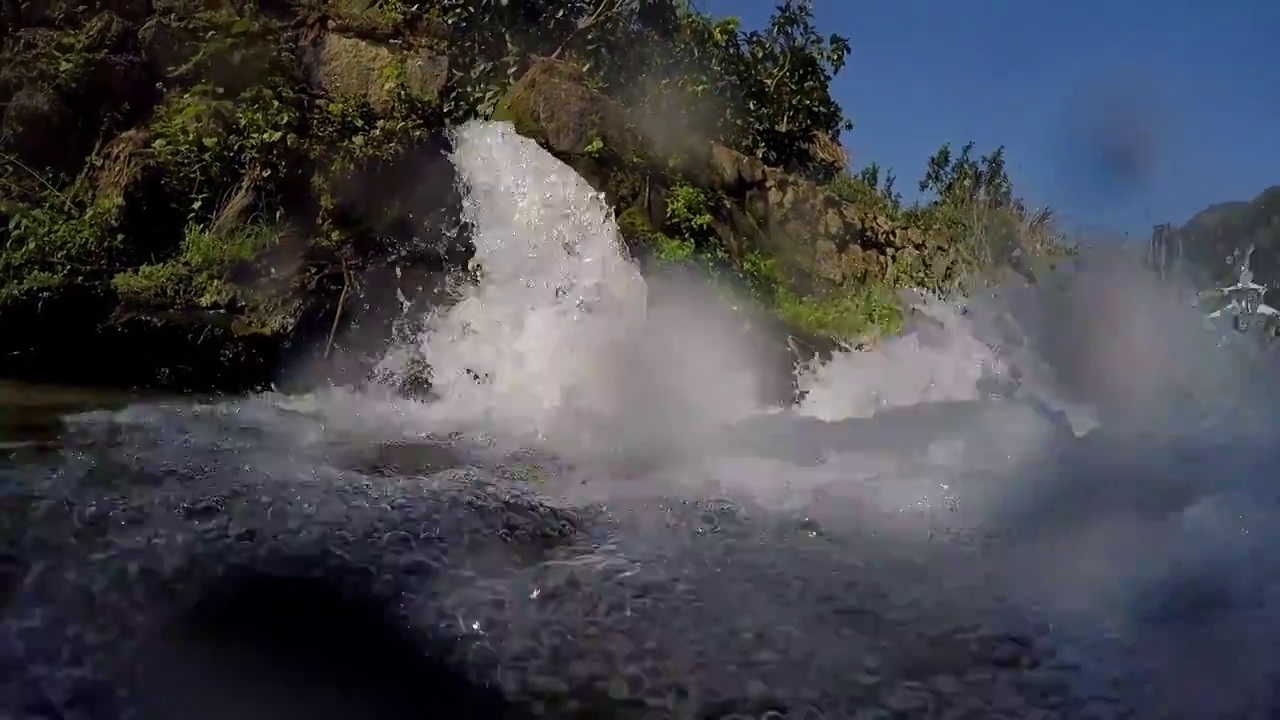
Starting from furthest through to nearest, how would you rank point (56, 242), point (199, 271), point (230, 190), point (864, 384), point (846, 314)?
point (846, 314)
point (864, 384)
point (230, 190)
point (199, 271)
point (56, 242)

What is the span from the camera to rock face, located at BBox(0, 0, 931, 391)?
862 centimetres

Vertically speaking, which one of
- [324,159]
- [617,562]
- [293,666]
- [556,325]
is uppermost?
[324,159]

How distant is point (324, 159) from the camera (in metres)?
9.52

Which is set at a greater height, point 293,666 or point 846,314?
point 846,314

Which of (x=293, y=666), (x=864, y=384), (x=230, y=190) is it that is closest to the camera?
(x=293, y=666)

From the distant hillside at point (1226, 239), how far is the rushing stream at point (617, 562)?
20.7 feet

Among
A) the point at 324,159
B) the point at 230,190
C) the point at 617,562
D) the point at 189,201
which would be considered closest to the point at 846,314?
the point at 324,159

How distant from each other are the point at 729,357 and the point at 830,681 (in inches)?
280

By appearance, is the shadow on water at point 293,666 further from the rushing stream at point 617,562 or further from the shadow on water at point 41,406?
the shadow on water at point 41,406

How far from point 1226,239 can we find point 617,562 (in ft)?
61.3

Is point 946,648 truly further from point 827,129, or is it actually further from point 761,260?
point 827,129

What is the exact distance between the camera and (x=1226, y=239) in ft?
62.3

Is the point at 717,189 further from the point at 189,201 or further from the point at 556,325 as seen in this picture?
the point at 189,201

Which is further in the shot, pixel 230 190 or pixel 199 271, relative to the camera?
pixel 230 190
